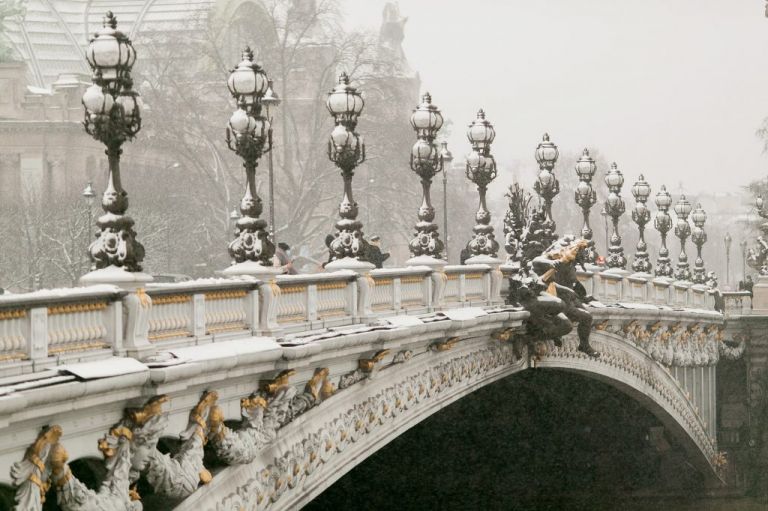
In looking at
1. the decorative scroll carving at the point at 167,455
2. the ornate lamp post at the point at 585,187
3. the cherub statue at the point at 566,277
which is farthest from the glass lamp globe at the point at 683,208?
the decorative scroll carving at the point at 167,455

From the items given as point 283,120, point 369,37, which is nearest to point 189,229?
point 283,120

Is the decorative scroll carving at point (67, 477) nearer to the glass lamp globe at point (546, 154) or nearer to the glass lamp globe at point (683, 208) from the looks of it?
the glass lamp globe at point (546, 154)

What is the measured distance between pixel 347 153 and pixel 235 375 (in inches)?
242

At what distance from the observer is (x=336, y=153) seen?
78.9 ft

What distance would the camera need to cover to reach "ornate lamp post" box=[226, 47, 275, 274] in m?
20.2

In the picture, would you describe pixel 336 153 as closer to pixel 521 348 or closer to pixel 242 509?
pixel 242 509

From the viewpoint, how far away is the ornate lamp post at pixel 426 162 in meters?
28.2

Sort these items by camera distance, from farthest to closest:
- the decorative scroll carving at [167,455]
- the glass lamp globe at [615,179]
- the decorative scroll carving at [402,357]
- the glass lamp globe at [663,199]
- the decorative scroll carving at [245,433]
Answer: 1. the glass lamp globe at [663,199]
2. the glass lamp globe at [615,179]
3. the decorative scroll carving at [402,357]
4. the decorative scroll carving at [245,433]
5. the decorative scroll carving at [167,455]

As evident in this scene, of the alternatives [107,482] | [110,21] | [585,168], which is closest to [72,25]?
[585,168]

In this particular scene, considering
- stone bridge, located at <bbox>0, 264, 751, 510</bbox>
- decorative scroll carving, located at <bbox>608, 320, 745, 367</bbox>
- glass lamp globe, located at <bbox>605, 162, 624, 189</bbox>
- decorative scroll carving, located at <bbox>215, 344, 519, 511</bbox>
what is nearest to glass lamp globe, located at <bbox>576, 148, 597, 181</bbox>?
decorative scroll carving, located at <bbox>608, 320, 745, 367</bbox>

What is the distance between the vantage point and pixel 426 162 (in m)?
28.3

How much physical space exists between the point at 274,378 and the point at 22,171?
32.7 m

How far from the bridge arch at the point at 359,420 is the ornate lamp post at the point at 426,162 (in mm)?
1491

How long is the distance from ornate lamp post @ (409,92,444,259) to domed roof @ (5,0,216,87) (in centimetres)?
3274
